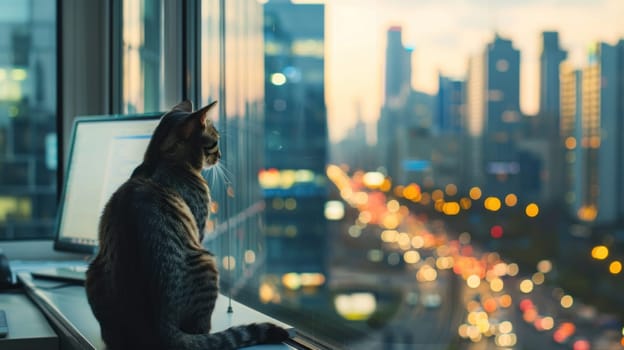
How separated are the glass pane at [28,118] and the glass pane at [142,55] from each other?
0.48 m

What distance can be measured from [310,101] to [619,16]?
130cm

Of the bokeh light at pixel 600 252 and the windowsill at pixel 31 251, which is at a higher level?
the bokeh light at pixel 600 252

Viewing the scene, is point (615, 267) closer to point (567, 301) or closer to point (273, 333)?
point (567, 301)

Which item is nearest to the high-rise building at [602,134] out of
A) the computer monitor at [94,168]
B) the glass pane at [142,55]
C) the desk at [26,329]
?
the computer monitor at [94,168]

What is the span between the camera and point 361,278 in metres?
3.15

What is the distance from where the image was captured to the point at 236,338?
169cm

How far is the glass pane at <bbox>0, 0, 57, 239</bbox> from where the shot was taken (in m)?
3.64

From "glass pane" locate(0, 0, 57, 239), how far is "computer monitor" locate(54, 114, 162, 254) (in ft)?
3.11

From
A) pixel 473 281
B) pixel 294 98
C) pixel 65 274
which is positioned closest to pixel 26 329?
pixel 65 274

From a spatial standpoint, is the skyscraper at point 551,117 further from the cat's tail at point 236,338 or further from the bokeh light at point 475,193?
the cat's tail at point 236,338

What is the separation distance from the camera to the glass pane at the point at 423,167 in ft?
5.15

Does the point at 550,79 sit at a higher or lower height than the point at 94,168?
higher

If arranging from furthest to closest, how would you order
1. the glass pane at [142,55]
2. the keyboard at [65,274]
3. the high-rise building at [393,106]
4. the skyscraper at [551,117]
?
1. the glass pane at [142,55]
2. the keyboard at [65,274]
3. the high-rise building at [393,106]
4. the skyscraper at [551,117]

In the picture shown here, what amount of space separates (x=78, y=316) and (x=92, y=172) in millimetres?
622
